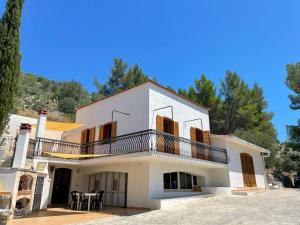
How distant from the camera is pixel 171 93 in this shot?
59.3 feet

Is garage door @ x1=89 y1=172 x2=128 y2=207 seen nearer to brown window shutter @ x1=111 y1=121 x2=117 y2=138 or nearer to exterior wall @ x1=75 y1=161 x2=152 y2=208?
exterior wall @ x1=75 y1=161 x2=152 y2=208

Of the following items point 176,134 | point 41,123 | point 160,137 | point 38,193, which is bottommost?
point 38,193

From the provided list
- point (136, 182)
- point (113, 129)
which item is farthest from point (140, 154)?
point (113, 129)

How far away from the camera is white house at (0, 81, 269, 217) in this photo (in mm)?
14695

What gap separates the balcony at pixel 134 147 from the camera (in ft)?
46.9

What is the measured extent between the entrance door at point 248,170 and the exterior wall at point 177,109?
5.22m

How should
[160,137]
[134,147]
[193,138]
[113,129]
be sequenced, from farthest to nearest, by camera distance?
[193,138] → [113,129] → [160,137] → [134,147]

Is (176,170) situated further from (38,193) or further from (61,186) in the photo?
(61,186)

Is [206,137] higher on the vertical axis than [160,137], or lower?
higher

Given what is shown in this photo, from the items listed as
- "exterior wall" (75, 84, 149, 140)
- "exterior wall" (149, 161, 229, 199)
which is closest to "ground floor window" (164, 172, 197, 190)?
"exterior wall" (149, 161, 229, 199)

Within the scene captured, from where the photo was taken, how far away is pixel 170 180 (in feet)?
55.9

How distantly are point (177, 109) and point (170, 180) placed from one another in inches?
211

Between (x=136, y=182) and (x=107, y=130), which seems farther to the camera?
(x=107, y=130)

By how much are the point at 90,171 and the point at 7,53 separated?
10227mm
